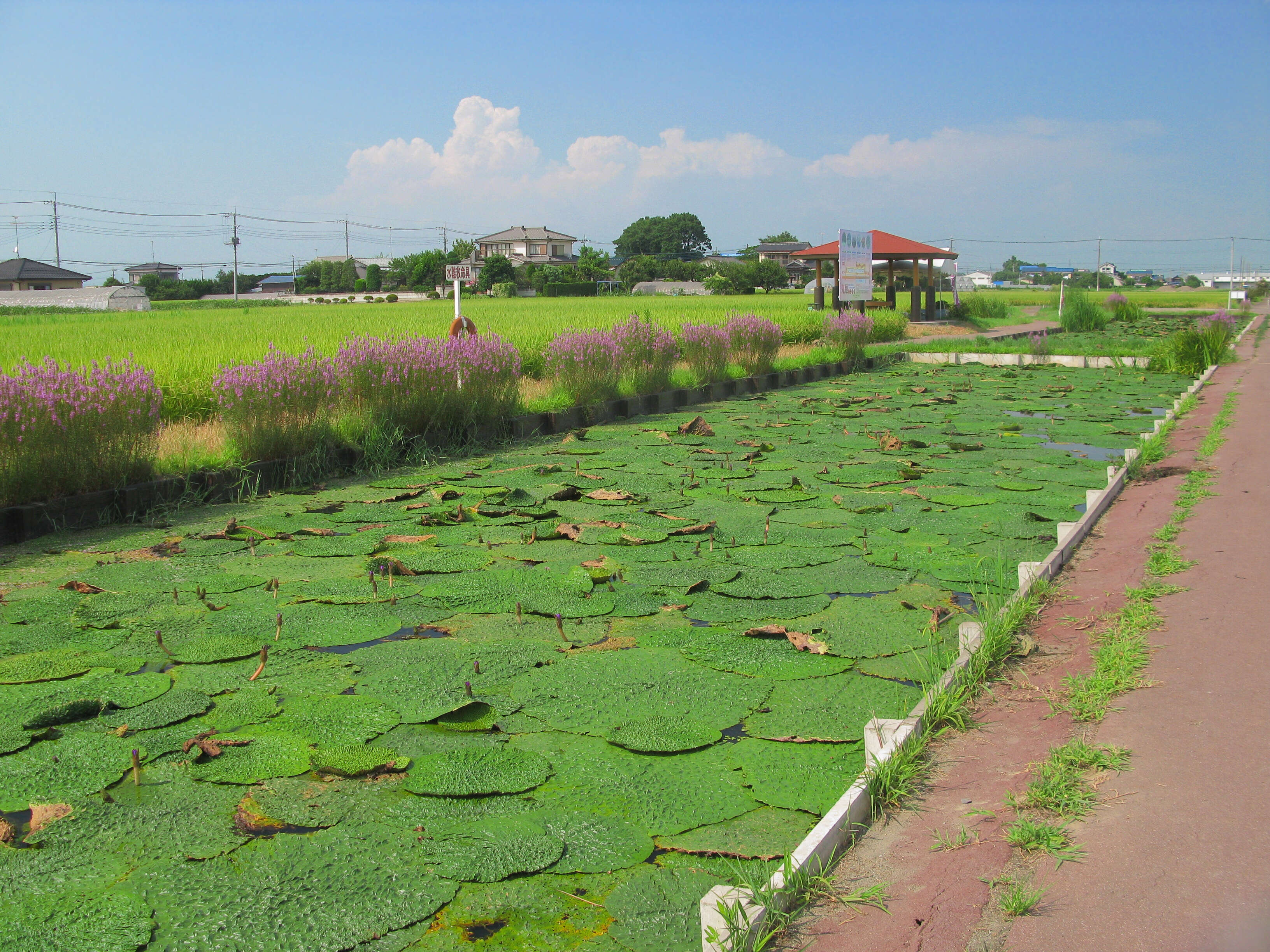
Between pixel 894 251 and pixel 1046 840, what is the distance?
22922mm

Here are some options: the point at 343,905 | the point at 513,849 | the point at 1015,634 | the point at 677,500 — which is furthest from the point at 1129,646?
the point at 677,500

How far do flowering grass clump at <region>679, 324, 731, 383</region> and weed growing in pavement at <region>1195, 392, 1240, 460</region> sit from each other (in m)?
4.84

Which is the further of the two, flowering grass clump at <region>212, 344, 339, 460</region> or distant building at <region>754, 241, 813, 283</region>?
distant building at <region>754, 241, 813, 283</region>

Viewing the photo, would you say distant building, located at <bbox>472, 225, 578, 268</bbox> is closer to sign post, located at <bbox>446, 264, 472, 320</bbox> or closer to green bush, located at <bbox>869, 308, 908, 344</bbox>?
green bush, located at <bbox>869, 308, 908, 344</bbox>

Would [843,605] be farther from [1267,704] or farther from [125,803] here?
[125,803]

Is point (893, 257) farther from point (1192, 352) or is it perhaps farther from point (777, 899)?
point (777, 899)

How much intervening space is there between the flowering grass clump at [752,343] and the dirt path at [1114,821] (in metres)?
8.58

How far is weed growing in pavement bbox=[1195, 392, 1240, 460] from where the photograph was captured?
6.25 meters

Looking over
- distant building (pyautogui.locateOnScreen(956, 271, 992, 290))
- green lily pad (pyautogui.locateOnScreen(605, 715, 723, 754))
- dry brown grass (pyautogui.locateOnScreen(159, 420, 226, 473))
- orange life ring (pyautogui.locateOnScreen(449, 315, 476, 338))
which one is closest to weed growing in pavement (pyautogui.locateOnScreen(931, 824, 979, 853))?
green lily pad (pyautogui.locateOnScreen(605, 715, 723, 754))

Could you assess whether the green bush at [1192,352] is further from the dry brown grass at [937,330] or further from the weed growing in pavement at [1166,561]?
the weed growing in pavement at [1166,561]

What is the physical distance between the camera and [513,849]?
6.15 ft

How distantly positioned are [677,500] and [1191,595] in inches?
95.3

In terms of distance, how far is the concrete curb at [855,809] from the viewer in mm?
1521

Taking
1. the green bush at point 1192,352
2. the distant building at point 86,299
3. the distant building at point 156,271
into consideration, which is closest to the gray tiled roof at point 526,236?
the distant building at point 156,271
